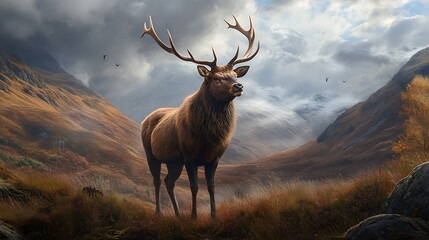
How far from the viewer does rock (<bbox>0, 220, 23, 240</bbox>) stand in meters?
6.36

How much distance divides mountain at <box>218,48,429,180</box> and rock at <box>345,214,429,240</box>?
77.2 meters

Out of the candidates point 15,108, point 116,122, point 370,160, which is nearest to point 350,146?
point 370,160

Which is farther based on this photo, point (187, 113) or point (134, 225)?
point (187, 113)

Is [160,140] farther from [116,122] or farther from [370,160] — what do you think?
[116,122]

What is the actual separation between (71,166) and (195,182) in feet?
210

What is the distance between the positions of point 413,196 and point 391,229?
124 centimetres

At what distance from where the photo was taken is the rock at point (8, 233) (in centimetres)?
636

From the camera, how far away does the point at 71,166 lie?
68438 millimetres

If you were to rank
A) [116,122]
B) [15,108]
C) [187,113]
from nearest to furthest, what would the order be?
1. [187,113]
2. [15,108]
3. [116,122]

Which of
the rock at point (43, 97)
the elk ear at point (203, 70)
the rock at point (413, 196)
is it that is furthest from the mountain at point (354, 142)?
the rock at point (413, 196)

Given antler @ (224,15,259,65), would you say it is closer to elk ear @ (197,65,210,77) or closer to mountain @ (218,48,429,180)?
elk ear @ (197,65,210,77)

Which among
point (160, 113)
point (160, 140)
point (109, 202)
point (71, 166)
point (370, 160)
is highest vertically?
point (71, 166)

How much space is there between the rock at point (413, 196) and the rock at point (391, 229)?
70 cm

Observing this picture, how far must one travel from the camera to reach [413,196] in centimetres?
564
